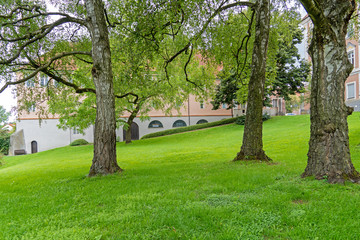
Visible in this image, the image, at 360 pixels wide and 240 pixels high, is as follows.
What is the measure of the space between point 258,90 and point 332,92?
3866 millimetres

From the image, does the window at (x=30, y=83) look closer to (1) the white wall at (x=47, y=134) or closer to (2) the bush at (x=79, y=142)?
Result: (2) the bush at (x=79, y=142)

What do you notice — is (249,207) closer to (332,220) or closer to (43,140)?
(332,220)

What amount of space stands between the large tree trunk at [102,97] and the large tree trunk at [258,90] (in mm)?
5083

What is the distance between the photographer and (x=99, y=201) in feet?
14.8

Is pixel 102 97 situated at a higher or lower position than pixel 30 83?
lower

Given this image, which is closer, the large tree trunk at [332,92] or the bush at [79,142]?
the large tree trunk at [332,92]

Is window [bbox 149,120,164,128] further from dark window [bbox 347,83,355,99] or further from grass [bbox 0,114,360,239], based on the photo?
grass [bbox 0,114,360,239]

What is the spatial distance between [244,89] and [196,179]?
7.70 m

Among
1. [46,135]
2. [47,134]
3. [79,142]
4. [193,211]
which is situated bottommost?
[79,142]

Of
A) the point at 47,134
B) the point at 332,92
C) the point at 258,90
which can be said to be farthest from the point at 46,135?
the point at 332,92

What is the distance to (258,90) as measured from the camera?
28.3ft

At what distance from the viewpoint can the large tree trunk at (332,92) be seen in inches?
185

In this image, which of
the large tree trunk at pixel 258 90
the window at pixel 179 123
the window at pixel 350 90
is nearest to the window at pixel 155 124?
the window at pixel 179 123

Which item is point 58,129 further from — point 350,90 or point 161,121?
point 350,90
